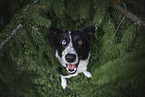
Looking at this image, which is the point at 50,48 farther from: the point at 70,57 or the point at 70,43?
the point at 70,43

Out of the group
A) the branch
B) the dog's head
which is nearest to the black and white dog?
the dog's head

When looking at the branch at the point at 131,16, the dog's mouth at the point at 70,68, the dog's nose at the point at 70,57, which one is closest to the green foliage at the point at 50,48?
the branch at the point at 131,16

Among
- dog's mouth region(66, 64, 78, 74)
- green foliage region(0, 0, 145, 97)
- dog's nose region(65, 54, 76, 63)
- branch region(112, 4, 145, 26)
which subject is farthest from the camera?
dog's mouth region(66, 64, 78, 74)

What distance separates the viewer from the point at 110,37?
1.33 metres

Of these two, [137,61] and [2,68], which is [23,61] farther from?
[137,61]

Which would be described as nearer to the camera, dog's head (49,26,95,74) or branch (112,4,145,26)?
branch (112,4,145,26)

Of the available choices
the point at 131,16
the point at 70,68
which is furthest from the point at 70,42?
the point at 131,16

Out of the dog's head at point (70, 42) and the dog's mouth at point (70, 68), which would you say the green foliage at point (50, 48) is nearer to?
the dog's head at point (70, 42)

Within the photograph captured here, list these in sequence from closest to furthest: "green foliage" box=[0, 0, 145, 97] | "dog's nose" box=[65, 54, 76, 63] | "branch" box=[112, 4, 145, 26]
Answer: "green foliage" box=[0, 0, 145, 97]
"branch" box=[112, 4, 145, 26]
"dog's nose" box=[65, 54, 76, 63]

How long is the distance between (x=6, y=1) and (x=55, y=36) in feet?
3.51

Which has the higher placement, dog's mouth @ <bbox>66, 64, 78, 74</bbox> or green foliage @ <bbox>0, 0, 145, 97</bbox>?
green foliage @ <bbox>0, 0, 145, 97</bbox>

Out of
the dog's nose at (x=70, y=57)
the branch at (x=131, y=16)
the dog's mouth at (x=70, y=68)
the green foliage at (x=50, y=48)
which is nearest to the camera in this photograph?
the green foliage at (x=50, y=48)

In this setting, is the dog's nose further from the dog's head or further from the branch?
the branch

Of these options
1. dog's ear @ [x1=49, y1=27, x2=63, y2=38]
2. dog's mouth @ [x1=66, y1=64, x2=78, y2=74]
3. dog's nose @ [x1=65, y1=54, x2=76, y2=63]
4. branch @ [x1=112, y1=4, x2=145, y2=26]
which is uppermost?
branch @ [x1=112, y1=4, x2=145, y2=26]
